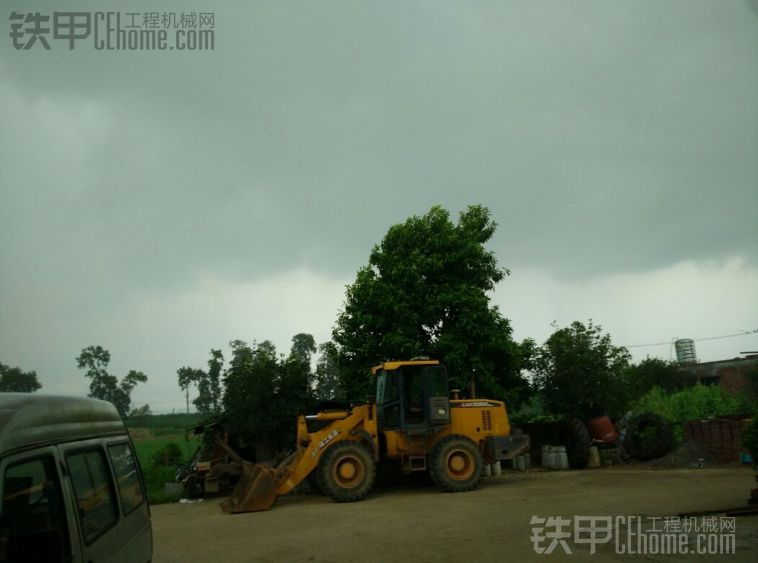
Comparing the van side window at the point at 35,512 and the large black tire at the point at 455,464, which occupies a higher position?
the van side window at the point at 35,512

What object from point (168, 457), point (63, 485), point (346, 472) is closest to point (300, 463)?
point (346, 472)

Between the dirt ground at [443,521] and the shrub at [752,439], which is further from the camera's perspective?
the shrub at [752,439]

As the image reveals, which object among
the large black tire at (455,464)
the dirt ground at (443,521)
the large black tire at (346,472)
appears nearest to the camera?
the dirt ground at (443,521)

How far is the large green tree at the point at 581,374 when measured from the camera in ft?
70.4

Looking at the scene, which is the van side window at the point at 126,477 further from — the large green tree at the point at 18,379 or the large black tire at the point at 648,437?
the large green tree at the point at 18,379

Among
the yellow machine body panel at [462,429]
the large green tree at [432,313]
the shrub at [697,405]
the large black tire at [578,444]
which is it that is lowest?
the large black tire at [578,444]

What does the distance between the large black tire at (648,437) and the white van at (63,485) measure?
736 inches

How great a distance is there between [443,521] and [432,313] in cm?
934

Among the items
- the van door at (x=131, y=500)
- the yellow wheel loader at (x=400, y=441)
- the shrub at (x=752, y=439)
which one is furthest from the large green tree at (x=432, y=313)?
the van door at (x=131, y=500)

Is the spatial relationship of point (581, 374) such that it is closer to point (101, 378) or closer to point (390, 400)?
point (390, 400)

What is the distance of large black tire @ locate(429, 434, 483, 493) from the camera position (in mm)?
14133

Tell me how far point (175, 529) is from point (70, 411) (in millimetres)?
8600

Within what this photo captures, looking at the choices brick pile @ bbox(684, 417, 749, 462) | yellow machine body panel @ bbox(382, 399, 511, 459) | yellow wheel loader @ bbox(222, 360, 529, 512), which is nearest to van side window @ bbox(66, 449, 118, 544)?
yellow wheel loader @ bbox(222, 360, 529, 512)

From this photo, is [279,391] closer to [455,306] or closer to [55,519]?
[455,306]
